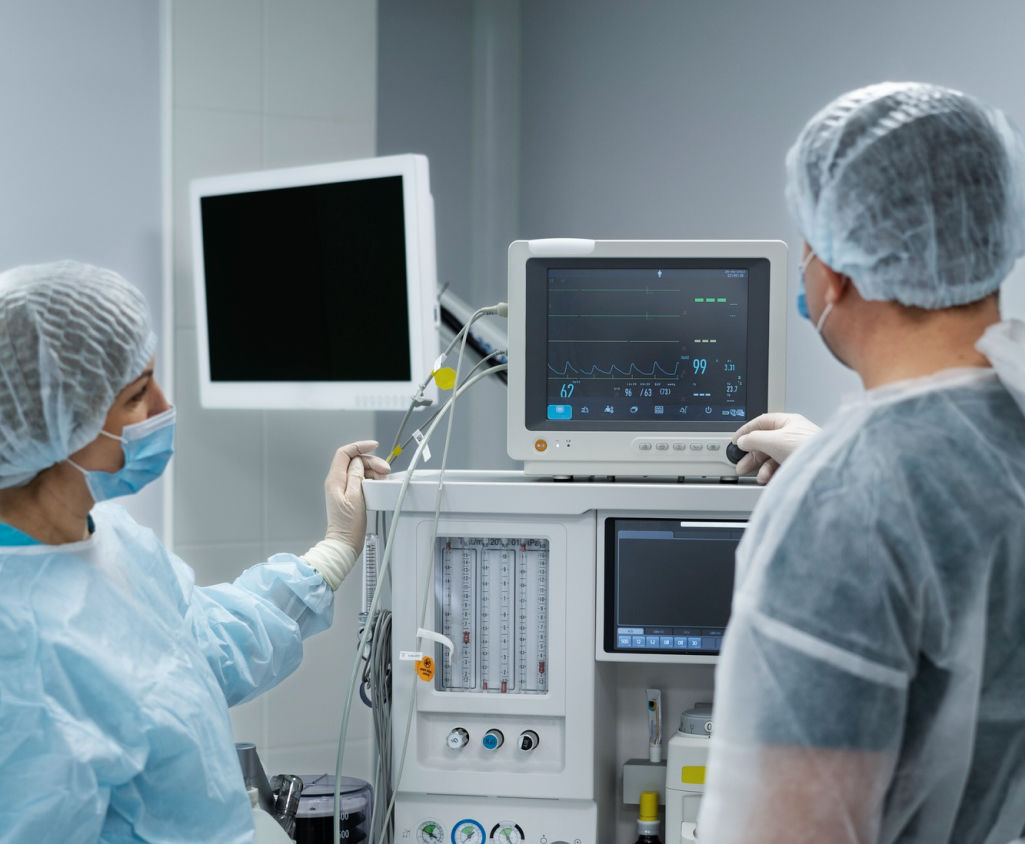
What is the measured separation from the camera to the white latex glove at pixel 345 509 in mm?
1675

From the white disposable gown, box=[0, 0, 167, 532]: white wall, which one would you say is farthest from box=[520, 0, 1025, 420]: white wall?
the white disposable gown

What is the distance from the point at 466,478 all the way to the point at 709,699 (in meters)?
0.51

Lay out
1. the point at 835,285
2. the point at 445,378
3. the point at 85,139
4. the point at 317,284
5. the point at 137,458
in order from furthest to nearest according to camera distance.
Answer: the point at 85,139
the point at 317,284
the point at 445,378
the point at 137,458
the point at 835,285

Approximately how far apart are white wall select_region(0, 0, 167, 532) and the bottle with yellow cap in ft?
4.70

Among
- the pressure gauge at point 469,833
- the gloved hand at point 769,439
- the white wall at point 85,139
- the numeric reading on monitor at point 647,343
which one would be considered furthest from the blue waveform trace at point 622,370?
the white wall at point 85,139

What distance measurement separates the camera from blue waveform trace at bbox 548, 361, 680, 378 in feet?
5.08

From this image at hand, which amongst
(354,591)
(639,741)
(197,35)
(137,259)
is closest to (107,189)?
(137,259)

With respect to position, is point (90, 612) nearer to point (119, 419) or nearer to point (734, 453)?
point (119, 419)

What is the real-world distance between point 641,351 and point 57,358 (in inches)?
29.5

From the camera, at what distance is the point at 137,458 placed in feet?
4.32

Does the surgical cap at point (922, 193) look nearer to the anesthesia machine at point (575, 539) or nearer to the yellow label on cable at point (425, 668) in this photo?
the anesthesia machine at point (575, 539)

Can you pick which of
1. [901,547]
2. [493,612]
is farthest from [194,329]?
[901,547]

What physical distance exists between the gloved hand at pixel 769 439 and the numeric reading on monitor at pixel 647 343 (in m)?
0.08

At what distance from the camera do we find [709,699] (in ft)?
5.65
